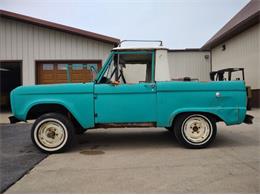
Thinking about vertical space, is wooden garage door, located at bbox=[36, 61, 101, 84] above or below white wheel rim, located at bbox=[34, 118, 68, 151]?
above

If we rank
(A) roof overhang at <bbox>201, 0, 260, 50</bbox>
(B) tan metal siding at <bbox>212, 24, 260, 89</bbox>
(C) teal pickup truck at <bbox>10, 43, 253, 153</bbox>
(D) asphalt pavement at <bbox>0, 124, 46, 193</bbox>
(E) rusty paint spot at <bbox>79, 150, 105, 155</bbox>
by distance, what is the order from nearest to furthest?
(D) asphalt pavement at <bbox>0, 124, 46, 193</bbox> < (E) rusty paint spot at <bbox>79, 150, 105, 155</bbox> < (C) teal pickup truck at <bbox>10, 43, 253, 153</bbox> < (A) roof overhang at <bbox>201, 0, 260, 50</bbox> < (B) tan metal siding at <bbox>212, 24, 260, 89</bbox>

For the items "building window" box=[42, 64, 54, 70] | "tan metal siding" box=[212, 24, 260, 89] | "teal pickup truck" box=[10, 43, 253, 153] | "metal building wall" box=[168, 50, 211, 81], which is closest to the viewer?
"teal pickup truck" box=[10, 43, 253, 153]

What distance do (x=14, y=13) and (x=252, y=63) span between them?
11.9 meters

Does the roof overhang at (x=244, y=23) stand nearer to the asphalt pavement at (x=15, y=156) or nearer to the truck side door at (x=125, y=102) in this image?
the truck side door at (x=125, y=102)

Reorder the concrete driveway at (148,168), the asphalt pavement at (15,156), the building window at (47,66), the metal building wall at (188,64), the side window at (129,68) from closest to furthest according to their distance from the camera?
1. the concrete driveway at (148,168)
2. the asphalt pavement at (15,156)
3. the side window at (129,68)
4. the building window at (47,66)
5. the metal building wall at (188,64)

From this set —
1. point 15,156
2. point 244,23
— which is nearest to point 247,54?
point 244,23

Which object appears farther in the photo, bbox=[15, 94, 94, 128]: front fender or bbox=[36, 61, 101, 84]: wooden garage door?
bbox=[36, 61, 101, 84]: wooden garage door

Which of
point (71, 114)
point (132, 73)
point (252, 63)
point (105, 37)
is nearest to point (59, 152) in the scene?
point (71, 114)

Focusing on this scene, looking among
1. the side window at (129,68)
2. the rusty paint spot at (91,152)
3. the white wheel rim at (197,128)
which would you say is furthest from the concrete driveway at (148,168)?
the side window at (129,68)

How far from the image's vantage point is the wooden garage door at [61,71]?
14.7m

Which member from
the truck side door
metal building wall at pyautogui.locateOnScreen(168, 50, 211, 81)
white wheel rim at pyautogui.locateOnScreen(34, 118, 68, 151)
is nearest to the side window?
the truck side door

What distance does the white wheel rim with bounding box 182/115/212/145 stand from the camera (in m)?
6.26

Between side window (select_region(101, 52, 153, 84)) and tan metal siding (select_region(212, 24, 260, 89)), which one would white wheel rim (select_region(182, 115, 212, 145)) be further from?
tan metal siding (select_region(212, 24, 260, 89))

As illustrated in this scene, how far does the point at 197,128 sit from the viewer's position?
630 centimetres
